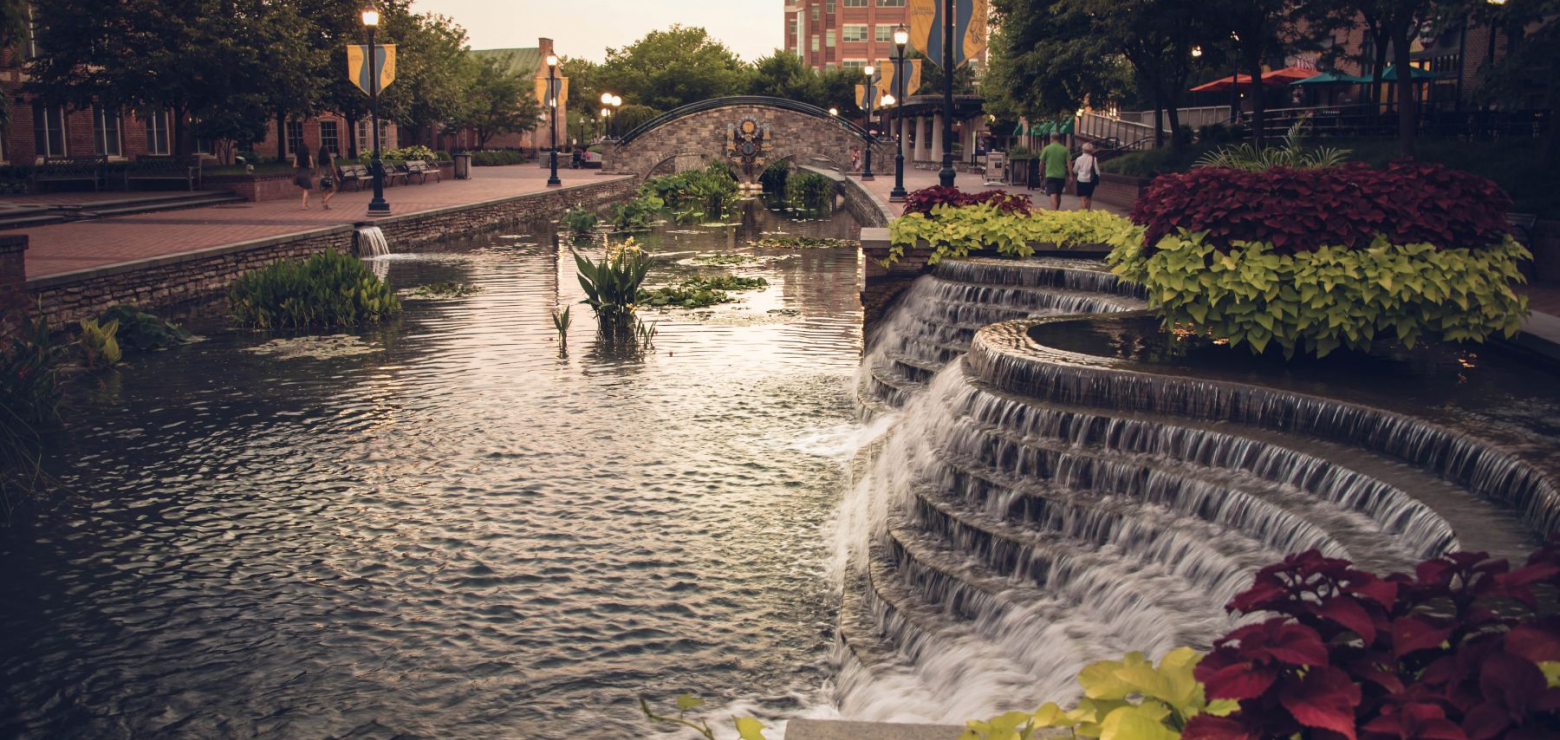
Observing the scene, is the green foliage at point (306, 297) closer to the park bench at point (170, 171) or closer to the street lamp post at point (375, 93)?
the street lamp post at point (375, 93)

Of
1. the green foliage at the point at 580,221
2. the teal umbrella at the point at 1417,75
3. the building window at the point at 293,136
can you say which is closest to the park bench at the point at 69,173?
the green foliage at the point at 580,221

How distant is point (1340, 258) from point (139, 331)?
13.6m

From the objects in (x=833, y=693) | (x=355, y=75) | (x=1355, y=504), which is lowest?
(x=833, y=693)

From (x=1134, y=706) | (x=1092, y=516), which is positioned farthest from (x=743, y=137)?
(x=1134, y=706)

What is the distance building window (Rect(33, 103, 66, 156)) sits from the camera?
129 feet

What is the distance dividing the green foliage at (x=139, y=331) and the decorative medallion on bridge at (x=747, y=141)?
55.0m

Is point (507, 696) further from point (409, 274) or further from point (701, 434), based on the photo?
point (409, 274)

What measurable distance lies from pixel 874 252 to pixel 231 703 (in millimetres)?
10607

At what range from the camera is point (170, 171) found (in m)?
37.9

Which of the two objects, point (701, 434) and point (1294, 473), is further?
point (701, 434)

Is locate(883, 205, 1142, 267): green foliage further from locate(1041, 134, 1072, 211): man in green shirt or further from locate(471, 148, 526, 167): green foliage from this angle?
locate(471, 148, 526, 167): green foliage

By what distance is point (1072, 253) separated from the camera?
15.5 m

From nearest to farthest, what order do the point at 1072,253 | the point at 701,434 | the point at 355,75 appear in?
the point at 701,434 < the point at 1072,253 < the point at 355,75

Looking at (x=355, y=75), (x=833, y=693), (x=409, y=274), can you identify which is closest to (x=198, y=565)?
(x=833, y=693)
